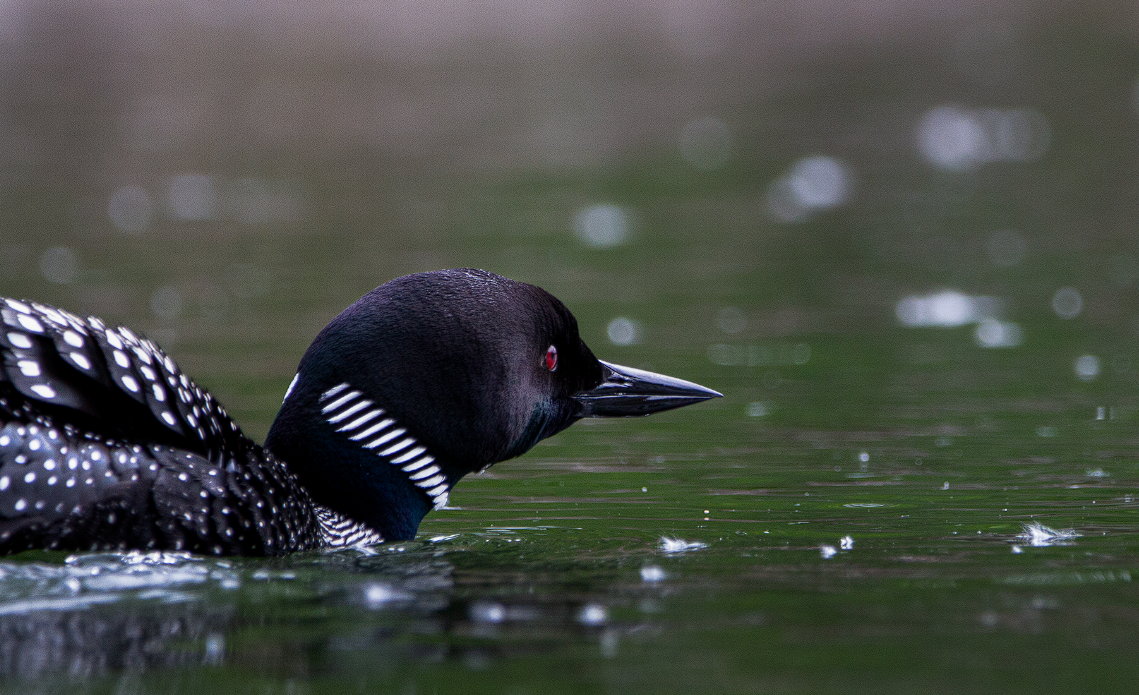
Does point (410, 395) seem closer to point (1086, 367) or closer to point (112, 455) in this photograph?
point (112, 455)

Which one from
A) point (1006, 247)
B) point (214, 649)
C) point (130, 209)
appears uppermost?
point (130, 209)

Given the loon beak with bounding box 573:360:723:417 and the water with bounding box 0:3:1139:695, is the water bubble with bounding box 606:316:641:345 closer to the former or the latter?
the water with bounding box 0:3:1139:695

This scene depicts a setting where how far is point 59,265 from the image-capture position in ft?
30.5

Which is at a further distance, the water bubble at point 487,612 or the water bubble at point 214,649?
the water bubble at point 487,612

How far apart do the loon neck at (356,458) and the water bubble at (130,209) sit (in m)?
7.14

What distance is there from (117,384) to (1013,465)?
2798 mm

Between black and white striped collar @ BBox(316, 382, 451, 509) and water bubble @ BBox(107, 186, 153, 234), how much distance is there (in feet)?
23.7

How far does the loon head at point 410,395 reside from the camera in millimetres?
4238

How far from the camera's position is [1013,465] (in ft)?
16.5

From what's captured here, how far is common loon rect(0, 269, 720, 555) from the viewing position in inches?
144

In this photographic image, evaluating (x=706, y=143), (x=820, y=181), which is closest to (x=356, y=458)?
(x=820, y=181)

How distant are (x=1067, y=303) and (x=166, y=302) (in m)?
4.56

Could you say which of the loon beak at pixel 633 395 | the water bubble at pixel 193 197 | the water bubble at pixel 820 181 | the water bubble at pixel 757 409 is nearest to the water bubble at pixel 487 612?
the loon beak at pixel 633 395

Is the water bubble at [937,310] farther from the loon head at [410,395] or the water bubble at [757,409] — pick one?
the loon head at [410,395]
